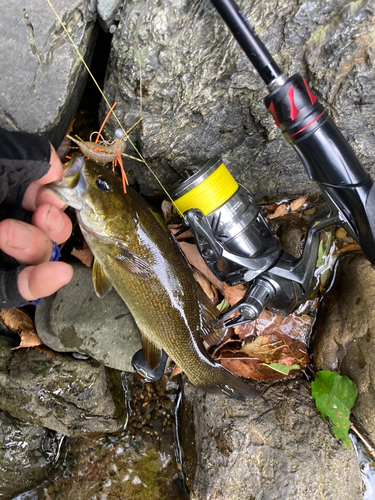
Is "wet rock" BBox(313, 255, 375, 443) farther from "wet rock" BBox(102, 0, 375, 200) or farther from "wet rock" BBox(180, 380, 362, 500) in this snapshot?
"wet rock" BBox(102, 0, 375, 200)

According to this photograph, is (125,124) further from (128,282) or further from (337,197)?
(337,197)

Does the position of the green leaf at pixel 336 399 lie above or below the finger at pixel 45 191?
below

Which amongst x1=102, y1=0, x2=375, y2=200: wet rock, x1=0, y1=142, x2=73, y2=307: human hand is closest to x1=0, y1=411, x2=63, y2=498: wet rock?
x1=0, y1=142, x2=73, y2=307: human hand

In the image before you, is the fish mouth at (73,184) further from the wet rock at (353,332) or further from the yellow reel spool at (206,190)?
the wet rock at (353,332)

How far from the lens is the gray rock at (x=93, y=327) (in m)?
2.49

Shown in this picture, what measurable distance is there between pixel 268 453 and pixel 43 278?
1.93 meters

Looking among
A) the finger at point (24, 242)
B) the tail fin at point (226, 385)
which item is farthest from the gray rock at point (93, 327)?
the finger at point (24, 242)

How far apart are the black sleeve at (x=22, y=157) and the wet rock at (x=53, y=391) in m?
1.42

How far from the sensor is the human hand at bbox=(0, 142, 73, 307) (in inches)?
61.6

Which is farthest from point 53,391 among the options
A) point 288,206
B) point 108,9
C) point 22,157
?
point 108,9

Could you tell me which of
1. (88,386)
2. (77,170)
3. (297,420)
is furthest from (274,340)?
(77,170)

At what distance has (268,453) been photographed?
2312mm

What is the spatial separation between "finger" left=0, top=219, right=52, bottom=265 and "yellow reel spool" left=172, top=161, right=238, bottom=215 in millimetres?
838

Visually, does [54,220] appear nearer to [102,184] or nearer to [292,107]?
[102,184]
